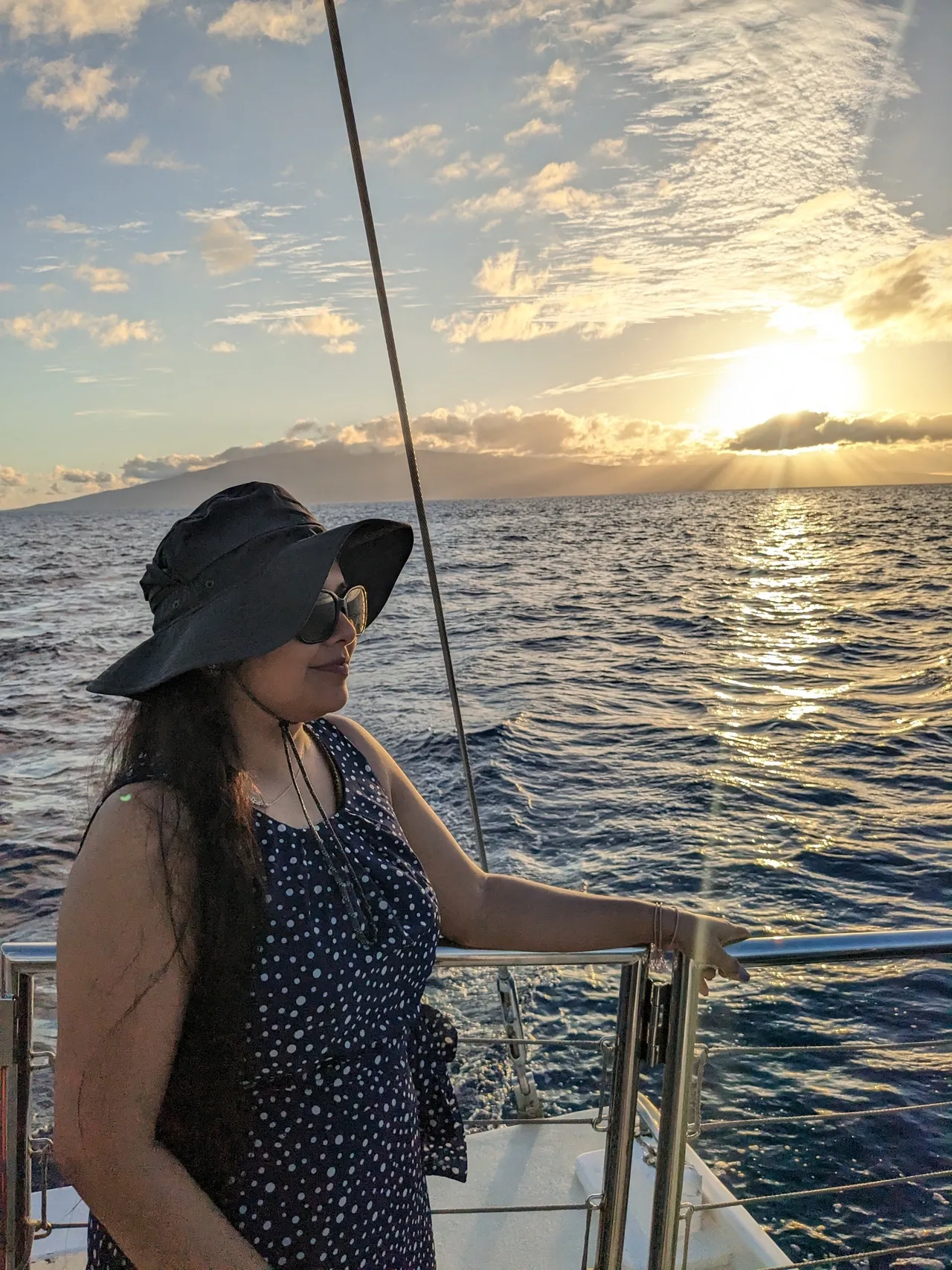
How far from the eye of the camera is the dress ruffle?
1.32 m

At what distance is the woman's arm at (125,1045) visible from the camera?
93 centimetres

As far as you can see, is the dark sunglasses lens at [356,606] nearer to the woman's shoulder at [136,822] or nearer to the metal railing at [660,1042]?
the woman's shoulder at [136,822]

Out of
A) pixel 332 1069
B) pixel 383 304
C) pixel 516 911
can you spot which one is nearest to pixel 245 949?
pixel 332 1069

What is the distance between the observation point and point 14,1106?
1.28 meters

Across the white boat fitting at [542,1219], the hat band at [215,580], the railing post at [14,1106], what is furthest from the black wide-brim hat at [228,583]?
the white boat fitting at [542,1219]

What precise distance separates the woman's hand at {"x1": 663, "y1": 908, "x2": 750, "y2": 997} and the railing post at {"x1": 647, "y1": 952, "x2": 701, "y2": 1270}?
0.01 m

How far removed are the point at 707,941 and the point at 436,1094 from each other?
410 millimetres

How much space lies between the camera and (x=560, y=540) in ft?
151

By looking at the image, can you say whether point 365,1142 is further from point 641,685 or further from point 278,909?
point 641,685

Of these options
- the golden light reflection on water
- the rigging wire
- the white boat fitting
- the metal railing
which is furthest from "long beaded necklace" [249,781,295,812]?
the golden light reflection on water

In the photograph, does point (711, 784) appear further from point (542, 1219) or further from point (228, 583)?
point (228, 583)

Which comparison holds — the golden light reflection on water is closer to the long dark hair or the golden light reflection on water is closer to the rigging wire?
the rigging wire

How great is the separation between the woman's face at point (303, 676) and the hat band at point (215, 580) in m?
0.08

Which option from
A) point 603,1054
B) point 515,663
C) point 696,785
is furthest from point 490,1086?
point 515,663
